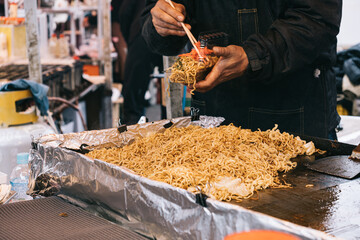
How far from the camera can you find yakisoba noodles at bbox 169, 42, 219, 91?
204 centimetres

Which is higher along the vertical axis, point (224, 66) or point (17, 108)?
point (224, 66)

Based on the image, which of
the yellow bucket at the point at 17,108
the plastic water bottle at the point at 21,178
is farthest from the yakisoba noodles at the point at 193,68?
the yellow bucket at the point at 17,108

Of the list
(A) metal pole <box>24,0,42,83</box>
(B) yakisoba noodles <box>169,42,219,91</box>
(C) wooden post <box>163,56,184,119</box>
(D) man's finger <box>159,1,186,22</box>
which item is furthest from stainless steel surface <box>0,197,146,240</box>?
(A) metal pole <box>24,0,42,83</box>

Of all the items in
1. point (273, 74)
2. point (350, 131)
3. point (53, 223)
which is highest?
point (273, 74)

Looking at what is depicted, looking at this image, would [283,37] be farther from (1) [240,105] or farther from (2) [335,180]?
(2) [335,180]

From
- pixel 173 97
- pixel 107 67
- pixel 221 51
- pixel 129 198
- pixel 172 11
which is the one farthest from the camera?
pixel 107 67

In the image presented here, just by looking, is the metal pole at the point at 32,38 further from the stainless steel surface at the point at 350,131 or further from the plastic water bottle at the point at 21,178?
the stainless steel surface at the point at 350,131

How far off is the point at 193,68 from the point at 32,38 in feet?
6.55

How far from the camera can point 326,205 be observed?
4.94 ft

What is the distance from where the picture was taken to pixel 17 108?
3320 millimetres

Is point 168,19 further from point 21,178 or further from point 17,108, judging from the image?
point 17,108

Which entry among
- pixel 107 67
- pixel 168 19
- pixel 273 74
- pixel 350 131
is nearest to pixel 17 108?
pixel 168 19

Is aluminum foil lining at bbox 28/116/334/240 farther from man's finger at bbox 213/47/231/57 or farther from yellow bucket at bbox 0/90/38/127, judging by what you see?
yellow bucket at bbox 0/90/38/127

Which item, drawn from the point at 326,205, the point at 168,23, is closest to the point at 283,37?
the point at 168,23
